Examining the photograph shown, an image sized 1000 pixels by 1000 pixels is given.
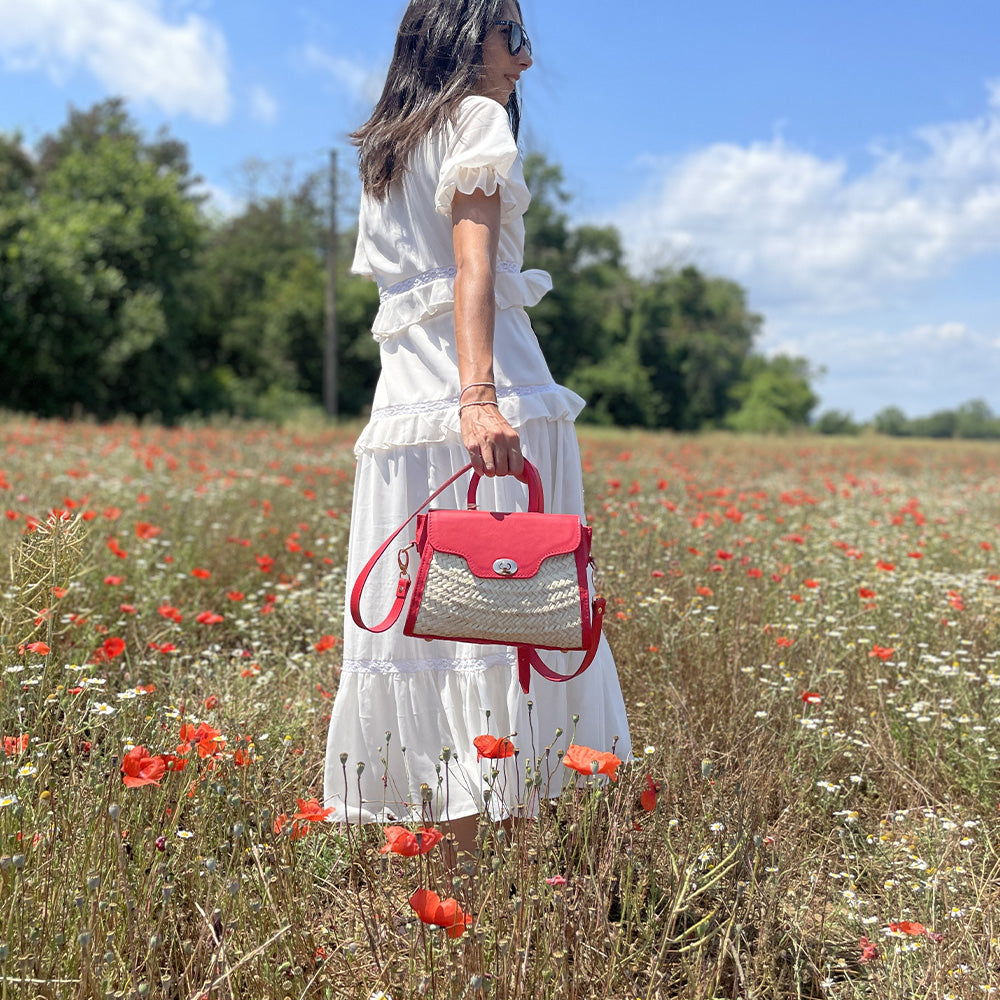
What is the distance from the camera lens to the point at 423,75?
86.4 inches

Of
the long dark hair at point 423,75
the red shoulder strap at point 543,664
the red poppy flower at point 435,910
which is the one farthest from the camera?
the long dark hair at point 423,75

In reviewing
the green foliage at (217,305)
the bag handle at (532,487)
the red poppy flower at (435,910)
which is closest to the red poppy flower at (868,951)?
the red poppy flower at (435,910)

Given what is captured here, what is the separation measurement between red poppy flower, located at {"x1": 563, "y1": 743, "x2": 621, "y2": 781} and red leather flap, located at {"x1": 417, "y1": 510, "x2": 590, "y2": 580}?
0.35 metres

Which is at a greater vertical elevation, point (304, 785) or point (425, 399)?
point (425, 399)

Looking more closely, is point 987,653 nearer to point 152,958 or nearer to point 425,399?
point 425,399

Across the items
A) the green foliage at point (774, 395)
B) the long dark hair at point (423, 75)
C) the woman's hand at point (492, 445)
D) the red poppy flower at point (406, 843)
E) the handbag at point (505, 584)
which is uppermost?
the green foliage at point (774, 395)

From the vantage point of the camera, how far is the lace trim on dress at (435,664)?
217 centimetres

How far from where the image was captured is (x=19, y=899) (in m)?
1.61

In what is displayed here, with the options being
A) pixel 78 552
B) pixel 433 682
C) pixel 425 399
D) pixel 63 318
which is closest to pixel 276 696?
pixel 78 552

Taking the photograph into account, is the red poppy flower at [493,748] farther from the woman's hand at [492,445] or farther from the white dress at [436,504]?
the woman's hand at [492,445]

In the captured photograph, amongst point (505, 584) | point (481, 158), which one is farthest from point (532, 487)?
point (481, 158)

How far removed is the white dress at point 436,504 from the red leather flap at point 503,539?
35 cm

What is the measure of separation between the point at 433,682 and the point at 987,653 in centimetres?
238

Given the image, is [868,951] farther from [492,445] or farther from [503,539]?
[492,445]
